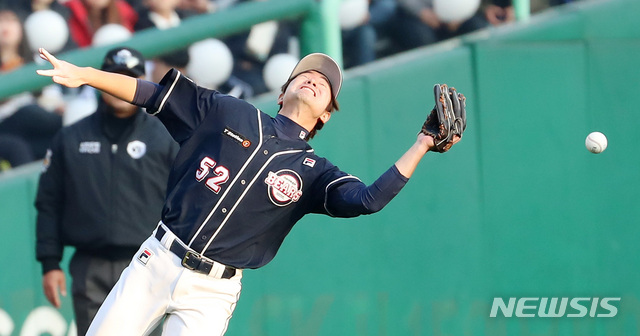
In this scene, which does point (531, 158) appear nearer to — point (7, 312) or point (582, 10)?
point (582, 10)

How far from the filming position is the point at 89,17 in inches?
272

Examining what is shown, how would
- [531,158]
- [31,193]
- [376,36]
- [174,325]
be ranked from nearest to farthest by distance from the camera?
1. [174,325]
2. [31,193]
3. [531,158]
4. [376,36]

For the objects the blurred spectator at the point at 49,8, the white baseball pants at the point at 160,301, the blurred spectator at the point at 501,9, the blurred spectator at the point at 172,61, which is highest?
the blurred spectator at the point at 501,9

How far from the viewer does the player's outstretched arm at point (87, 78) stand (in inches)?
143

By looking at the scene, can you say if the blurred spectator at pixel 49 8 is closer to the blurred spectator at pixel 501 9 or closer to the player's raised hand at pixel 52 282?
the player's raised hand at pixel 52 282

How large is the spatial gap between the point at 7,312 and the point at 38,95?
132 centimetres

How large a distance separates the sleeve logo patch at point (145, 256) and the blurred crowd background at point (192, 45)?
218 centimetres

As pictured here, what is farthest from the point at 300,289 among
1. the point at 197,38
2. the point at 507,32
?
the point at 507,32

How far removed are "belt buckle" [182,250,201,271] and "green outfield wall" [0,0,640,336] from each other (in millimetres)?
2144

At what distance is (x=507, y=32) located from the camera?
6348 millimetres

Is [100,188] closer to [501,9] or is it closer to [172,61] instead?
[172,61]

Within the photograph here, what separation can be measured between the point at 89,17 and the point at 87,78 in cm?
333

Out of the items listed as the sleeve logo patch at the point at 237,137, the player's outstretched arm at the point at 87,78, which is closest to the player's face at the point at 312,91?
the sleeve logo patch at the point at 237,137

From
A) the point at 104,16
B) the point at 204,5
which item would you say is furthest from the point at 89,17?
the point at 204,5
